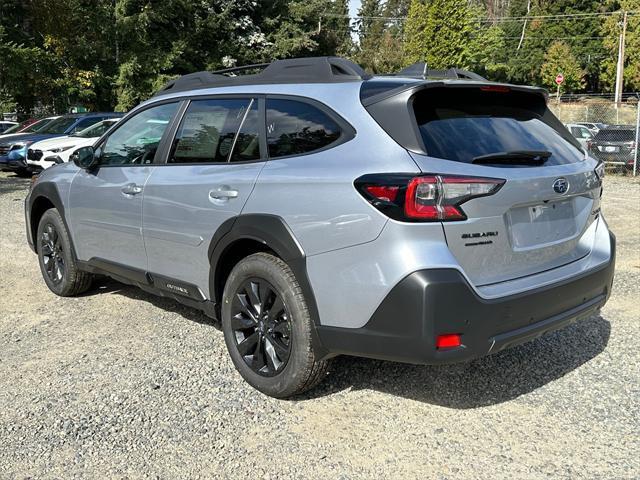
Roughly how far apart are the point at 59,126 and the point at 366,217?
15.2 meters

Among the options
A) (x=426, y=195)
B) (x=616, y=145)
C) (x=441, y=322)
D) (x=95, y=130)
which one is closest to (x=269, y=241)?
(x=426, y=195)

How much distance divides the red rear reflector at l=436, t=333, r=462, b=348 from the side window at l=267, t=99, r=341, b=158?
45.9 inches

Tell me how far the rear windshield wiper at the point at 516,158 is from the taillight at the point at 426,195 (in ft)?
0.57

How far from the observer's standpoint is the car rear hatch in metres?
2.88

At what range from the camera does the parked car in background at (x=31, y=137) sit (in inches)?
583

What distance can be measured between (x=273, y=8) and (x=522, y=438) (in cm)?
3583

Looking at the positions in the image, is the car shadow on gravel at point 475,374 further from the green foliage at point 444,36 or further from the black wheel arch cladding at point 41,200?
the green foliage at point 444,36

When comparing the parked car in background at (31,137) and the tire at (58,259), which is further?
the parked car in background at (31,137)

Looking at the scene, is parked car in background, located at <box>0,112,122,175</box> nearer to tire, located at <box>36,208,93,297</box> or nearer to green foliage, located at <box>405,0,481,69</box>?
tire, located at <box>36,208,93,297</box>

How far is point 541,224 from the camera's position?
10.5 feet

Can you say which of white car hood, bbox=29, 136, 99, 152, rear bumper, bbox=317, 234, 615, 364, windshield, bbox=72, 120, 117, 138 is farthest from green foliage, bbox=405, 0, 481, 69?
rear bumper, bbox=317, 234, 615, 364

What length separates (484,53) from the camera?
55438mm

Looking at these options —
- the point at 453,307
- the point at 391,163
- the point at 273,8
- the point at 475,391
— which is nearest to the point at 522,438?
the point at 475,391

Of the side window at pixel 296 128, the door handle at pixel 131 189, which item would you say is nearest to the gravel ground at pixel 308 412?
the door handle at pixel 131 189
